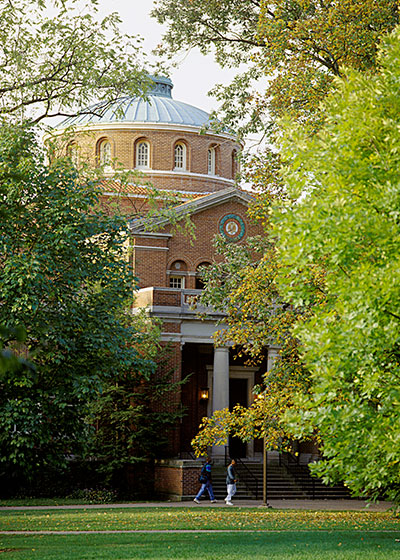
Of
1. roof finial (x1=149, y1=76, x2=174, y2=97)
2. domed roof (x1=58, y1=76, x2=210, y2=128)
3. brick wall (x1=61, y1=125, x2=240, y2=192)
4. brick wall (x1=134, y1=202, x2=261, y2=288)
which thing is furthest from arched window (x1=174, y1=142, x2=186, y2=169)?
brick wall (x1=134, y1=202, x2=261, y2=288)

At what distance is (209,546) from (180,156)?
1501 inches

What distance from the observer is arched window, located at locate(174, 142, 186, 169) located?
49.7 m

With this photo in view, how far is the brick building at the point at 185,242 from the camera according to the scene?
34.1m

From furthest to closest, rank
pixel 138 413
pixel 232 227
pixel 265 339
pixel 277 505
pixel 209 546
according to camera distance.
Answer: pixel 232 227 → pixel 138 413 → pixel 277 505 → pixel 265 339 → pixel 209 546

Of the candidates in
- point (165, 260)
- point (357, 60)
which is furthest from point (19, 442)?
point (165, 260)

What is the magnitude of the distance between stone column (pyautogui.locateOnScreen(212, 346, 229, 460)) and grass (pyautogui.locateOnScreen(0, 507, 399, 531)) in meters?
9.20

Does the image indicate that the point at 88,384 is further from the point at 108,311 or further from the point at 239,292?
the point at 239,292

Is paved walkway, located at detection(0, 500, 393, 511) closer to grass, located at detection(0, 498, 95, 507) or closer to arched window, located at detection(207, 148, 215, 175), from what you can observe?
grass, located at detection(0, 498, 95, 507)

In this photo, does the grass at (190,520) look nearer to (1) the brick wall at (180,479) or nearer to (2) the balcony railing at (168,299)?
(1) the brick wall at (180,479)

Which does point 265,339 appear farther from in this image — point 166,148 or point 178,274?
point 166,148

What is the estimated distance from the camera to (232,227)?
130 ft

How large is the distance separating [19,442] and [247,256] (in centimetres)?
856

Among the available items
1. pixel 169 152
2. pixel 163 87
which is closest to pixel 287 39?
pixel 169 152

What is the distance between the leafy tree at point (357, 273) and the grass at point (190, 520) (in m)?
6.75
